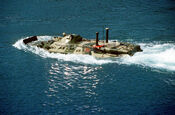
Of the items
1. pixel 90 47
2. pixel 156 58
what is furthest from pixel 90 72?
pixel 156 58

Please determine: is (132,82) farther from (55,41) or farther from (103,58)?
(55,41)

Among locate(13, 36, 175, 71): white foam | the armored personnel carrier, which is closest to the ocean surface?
locate(13, 36, 175, 71): white foam

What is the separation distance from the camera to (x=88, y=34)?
318ft

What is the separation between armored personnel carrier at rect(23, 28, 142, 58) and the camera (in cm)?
7181

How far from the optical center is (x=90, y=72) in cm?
6538

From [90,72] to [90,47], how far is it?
452 inches

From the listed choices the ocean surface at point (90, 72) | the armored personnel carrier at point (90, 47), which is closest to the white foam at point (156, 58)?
the ocean surface at point (90, 72)

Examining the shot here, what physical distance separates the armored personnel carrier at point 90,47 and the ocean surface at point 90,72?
155 centimetres

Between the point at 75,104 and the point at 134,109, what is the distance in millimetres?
11218

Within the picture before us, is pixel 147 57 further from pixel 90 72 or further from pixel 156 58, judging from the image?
pixel 90 72

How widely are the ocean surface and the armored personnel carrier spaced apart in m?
1.55

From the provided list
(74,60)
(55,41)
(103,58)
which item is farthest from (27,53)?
(103,58)

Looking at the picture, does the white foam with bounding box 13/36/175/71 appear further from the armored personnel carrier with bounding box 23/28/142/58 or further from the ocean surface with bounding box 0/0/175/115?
the armored personnel carrier with bounding box 23/28/142/58

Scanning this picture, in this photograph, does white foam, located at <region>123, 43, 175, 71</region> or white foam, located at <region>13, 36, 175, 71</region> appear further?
white foam, located at <region>13, 36, 175, 71</region>
